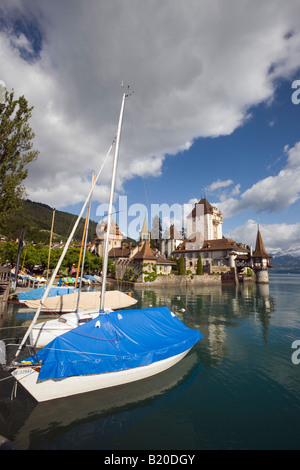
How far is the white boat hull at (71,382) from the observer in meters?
7.95

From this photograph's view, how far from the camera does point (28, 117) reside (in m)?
16.5

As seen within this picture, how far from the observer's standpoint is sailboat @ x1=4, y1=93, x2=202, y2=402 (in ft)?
26.4

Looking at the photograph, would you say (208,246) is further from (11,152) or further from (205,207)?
(11,152)

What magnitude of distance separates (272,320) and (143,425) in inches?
798

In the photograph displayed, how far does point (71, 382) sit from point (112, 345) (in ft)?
6.45

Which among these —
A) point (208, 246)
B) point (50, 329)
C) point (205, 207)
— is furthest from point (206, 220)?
point (50, 329)

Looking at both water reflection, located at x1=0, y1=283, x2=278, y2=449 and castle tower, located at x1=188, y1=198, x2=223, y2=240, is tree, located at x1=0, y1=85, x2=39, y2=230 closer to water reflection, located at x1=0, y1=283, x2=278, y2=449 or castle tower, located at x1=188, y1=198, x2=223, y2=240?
water reflection, located at x1=0, y1=283, x2=278, y2=449

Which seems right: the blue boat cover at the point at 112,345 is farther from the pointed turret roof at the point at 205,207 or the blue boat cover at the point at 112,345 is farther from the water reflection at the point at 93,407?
the pointed turret roof at the point at 205,207

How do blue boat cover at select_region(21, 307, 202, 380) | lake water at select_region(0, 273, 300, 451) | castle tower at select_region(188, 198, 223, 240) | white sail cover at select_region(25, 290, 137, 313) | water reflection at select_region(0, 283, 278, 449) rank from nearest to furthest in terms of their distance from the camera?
lake water at select_region(0, 273, 300, 451), water reflection at select_region(0, 283, 278, 449), blue boat cover at select_region(21, 307, 202, 380), white sail cover at select_region(25, 290, 137, 313), castle tower at select_region(188, 198, 223, 240)

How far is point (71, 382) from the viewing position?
841 cm
